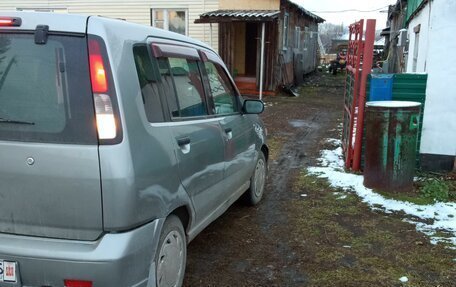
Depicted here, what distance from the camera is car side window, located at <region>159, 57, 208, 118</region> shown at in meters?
3.13

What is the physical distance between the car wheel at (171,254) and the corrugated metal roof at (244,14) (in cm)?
1267

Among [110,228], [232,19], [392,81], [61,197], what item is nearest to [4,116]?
[61,197]

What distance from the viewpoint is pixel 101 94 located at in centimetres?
245

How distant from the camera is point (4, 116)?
2.50 meters

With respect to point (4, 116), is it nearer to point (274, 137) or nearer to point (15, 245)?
point (15, 245)

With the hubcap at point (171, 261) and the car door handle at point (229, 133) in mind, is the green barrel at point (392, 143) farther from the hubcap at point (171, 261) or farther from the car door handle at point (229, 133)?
the hubcap at point (171, 261)

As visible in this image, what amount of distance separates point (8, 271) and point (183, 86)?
1680 mm

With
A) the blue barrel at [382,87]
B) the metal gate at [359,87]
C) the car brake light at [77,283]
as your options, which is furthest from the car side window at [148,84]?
the blue barrel at [382,87]

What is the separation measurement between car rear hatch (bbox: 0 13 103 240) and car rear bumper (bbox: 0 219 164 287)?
6 centimetres

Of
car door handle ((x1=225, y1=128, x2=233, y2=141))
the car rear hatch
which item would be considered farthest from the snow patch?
the car rear hatch

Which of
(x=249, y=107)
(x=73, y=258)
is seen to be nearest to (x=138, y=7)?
(x=249, y=107)

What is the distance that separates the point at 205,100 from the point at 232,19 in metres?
12.0

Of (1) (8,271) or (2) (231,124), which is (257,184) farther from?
(1) (8,271)

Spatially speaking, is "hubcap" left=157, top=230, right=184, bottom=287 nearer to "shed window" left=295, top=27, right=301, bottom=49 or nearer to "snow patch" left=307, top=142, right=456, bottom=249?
"snow patch" left=307, top=142, right=456, bottom=249
